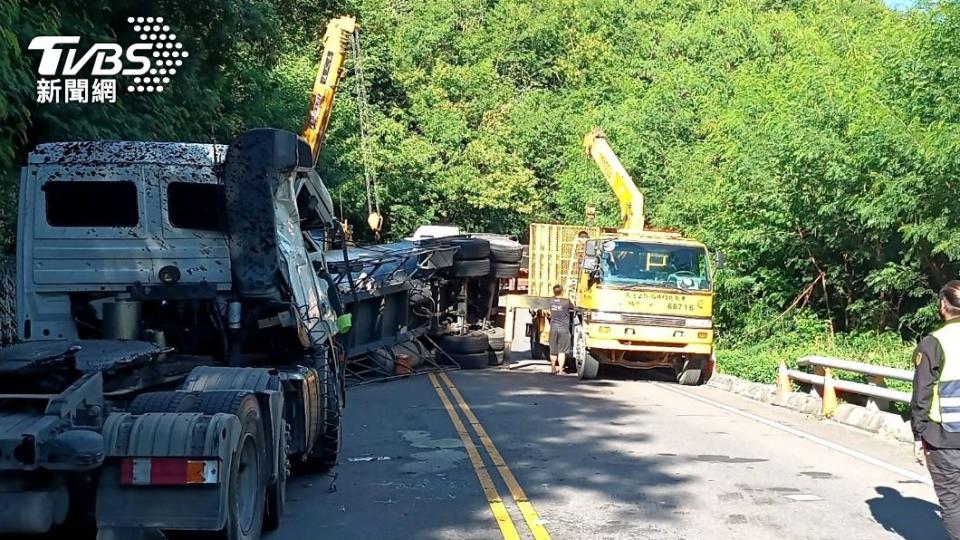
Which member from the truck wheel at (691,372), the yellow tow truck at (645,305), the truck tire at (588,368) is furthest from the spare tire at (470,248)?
the truck wheel at (691,372)

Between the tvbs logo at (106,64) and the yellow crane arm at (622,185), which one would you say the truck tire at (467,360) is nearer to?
the yellow crane arm at (622,185)

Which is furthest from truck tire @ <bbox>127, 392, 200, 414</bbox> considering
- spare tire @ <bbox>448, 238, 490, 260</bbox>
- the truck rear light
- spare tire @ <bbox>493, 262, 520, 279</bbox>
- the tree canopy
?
spare tire @ <bbox>493, 262, 520, 279</bbox>

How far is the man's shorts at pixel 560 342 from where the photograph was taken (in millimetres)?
22312

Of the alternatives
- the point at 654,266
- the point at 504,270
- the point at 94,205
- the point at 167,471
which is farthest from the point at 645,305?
the point at 167,471

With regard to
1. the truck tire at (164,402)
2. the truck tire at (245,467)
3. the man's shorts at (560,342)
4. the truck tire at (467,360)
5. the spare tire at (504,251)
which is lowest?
the truck tire at (467,360)

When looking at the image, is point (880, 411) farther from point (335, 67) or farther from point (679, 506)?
point (335, 67)

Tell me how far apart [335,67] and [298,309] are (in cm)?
1372

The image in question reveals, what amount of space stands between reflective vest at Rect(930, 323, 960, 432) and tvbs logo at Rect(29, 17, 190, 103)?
9278 millimetres

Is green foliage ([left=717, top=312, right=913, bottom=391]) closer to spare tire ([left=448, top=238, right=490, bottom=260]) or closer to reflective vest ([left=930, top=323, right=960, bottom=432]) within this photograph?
spare tire ([left=448, top=238, right=490, bottom=260])

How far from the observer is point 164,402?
6430 millimetres

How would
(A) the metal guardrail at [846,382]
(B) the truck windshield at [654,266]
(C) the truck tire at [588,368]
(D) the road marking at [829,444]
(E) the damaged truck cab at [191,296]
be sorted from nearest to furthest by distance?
(E) the damaged truck cab at [191,296]
(D) the road marking at [829,444]
(A) the metal guardrail at [846,382]
(B) the truck windshield at [654,266]
(C) the truck tire at [588,368]

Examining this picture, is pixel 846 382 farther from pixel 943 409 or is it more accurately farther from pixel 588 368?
pixel 943 409

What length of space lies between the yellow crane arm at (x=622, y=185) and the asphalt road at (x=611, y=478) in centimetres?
754

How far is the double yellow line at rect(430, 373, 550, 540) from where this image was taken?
311 inches
